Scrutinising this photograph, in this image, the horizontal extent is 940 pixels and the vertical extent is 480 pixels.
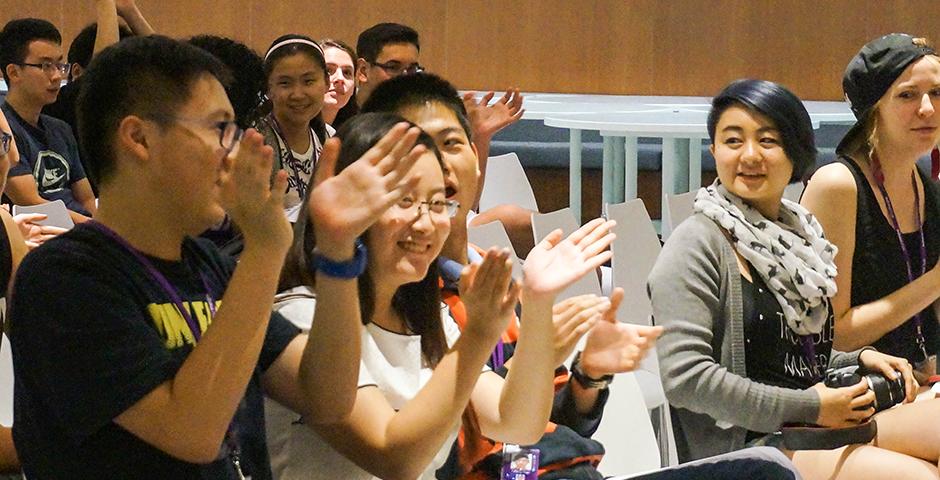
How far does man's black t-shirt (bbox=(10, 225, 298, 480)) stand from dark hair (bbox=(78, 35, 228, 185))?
0.40ft

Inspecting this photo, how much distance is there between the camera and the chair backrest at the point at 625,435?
2.64 metres

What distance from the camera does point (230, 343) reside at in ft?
4.88

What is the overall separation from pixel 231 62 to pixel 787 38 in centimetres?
528

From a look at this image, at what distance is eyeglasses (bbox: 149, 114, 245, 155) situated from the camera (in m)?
1.57

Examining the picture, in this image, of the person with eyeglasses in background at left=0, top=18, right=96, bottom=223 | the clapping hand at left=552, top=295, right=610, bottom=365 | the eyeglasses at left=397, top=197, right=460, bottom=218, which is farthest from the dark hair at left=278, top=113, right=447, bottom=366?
the person with eyeglasses in background at left=0, top=18, right=96, bottom=223

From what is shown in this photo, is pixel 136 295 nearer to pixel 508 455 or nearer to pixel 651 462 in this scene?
pixel 508 455

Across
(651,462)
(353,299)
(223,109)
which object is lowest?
(651,462)

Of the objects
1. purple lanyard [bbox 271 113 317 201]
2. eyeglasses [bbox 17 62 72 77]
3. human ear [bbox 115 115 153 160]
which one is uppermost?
human ear [bbox 115 115 153 160]

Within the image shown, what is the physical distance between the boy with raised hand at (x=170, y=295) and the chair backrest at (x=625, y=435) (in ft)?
3.44

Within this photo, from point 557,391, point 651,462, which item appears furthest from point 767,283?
point 557,391

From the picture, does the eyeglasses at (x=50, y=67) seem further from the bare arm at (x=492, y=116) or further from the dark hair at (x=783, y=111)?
the dark hair at (x=783, y=111)

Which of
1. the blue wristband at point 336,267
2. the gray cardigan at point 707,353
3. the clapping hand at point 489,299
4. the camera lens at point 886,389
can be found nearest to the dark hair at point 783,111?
the gray cardigan at point 707,353

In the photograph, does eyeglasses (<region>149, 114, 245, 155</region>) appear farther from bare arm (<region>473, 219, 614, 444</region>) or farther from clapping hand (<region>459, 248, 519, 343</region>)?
bare arm (<region>473, 219, 614, 444</region>)

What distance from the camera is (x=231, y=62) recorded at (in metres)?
3.35
